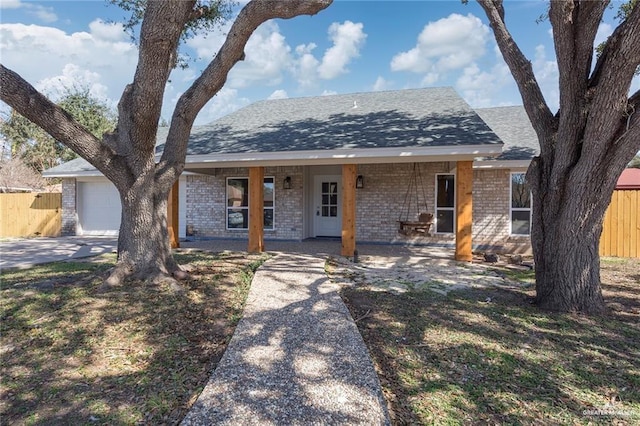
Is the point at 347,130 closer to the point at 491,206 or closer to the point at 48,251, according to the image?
the point at 491,206

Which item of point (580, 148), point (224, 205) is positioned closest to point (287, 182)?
point (224, 205)

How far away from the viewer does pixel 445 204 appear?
11461 millimetres

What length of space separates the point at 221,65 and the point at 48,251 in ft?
27.5

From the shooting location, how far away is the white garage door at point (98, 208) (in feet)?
46.3

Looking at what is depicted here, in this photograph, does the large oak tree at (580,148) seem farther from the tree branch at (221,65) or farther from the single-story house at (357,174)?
the tree branch at (221,65)

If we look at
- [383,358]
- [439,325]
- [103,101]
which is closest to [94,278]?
[383,358]

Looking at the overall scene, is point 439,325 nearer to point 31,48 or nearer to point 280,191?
point 280,191

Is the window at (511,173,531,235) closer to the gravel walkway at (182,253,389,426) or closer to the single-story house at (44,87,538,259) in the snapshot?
the single-story house at (44,87,538,259)

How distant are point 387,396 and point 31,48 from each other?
13.1 meters

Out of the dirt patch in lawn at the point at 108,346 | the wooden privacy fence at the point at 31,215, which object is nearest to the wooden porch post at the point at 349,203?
the dirt patch in lawn at the point at 108,346

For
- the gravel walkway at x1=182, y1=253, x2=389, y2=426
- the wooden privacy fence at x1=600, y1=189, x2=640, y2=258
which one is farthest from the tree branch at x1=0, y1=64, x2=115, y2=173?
the wooden privacy fence at x1=600, y1=189, x2=640, y2=258

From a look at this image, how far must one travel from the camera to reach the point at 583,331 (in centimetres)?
415

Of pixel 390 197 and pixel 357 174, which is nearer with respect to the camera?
pixel 390 197

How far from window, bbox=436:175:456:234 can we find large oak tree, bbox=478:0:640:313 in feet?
20.5
